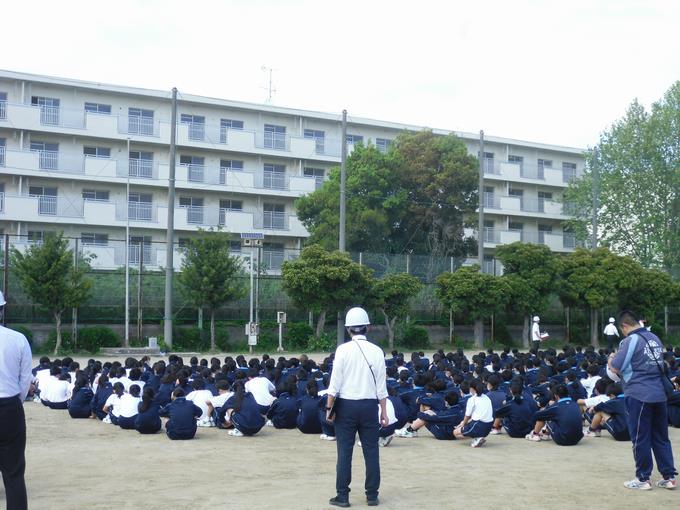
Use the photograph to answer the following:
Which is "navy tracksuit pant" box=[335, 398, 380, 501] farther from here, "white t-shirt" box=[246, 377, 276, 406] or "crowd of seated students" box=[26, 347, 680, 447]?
"white t-shirt" box=[246, 377, 276, 406]

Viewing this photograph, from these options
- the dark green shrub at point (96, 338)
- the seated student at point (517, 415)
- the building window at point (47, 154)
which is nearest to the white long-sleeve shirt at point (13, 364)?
the seated student at point (517, 415)

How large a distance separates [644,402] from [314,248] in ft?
68.4

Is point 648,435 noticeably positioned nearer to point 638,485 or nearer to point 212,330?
point 638,485

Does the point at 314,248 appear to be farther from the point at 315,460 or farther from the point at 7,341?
the point at 7,341

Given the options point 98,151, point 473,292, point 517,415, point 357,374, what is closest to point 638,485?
point 357,374

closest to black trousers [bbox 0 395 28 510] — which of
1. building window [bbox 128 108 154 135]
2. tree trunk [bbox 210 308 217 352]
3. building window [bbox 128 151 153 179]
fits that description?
tree trunk [bbox 210 308 217 352]

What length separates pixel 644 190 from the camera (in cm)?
4094

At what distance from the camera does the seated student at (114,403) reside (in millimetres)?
11781

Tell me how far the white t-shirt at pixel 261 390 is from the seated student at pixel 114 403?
192cm

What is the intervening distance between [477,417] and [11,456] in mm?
6392

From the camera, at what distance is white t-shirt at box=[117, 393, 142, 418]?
1153 cm

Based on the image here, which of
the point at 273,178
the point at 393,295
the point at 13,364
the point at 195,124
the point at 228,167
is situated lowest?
the point at 13,364

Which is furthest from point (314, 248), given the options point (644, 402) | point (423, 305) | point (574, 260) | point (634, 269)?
point (644, 402)

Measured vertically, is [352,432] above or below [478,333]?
below
